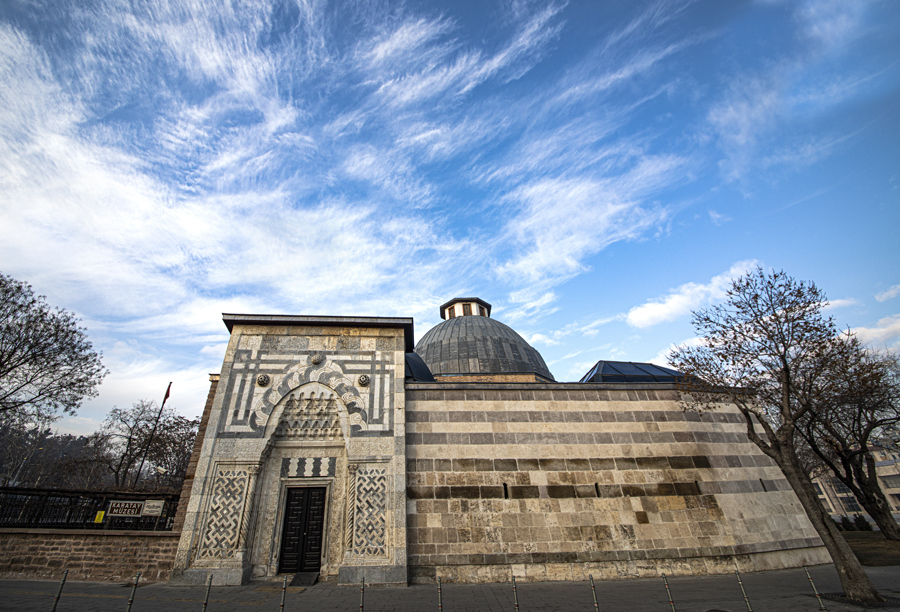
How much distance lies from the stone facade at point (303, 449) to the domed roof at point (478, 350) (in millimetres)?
10918

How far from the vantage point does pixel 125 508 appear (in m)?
11.8

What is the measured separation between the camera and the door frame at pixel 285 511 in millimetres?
11023

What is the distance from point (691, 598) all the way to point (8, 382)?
28.1m

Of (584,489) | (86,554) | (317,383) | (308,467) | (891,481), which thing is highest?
(317,383)

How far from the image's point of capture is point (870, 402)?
1792cm

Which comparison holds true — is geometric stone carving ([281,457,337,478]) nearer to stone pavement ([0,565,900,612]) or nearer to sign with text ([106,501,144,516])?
stone pavement ([0,565,900,612])

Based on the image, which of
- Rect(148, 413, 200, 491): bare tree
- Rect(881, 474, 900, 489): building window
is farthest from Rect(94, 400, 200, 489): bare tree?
Rect(881, 474, 900, 489): building window

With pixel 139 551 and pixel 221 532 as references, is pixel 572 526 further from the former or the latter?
pixel 139 551

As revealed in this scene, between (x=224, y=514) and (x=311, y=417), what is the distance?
3.44m

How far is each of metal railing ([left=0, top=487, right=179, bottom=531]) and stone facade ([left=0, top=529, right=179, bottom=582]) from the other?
65 centimetres

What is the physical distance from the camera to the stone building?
10.9 m

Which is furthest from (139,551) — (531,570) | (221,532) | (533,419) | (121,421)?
(121,421)

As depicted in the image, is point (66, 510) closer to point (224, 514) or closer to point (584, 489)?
point (224, 514)

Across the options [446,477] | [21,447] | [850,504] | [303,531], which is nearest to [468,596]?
[446,477]
